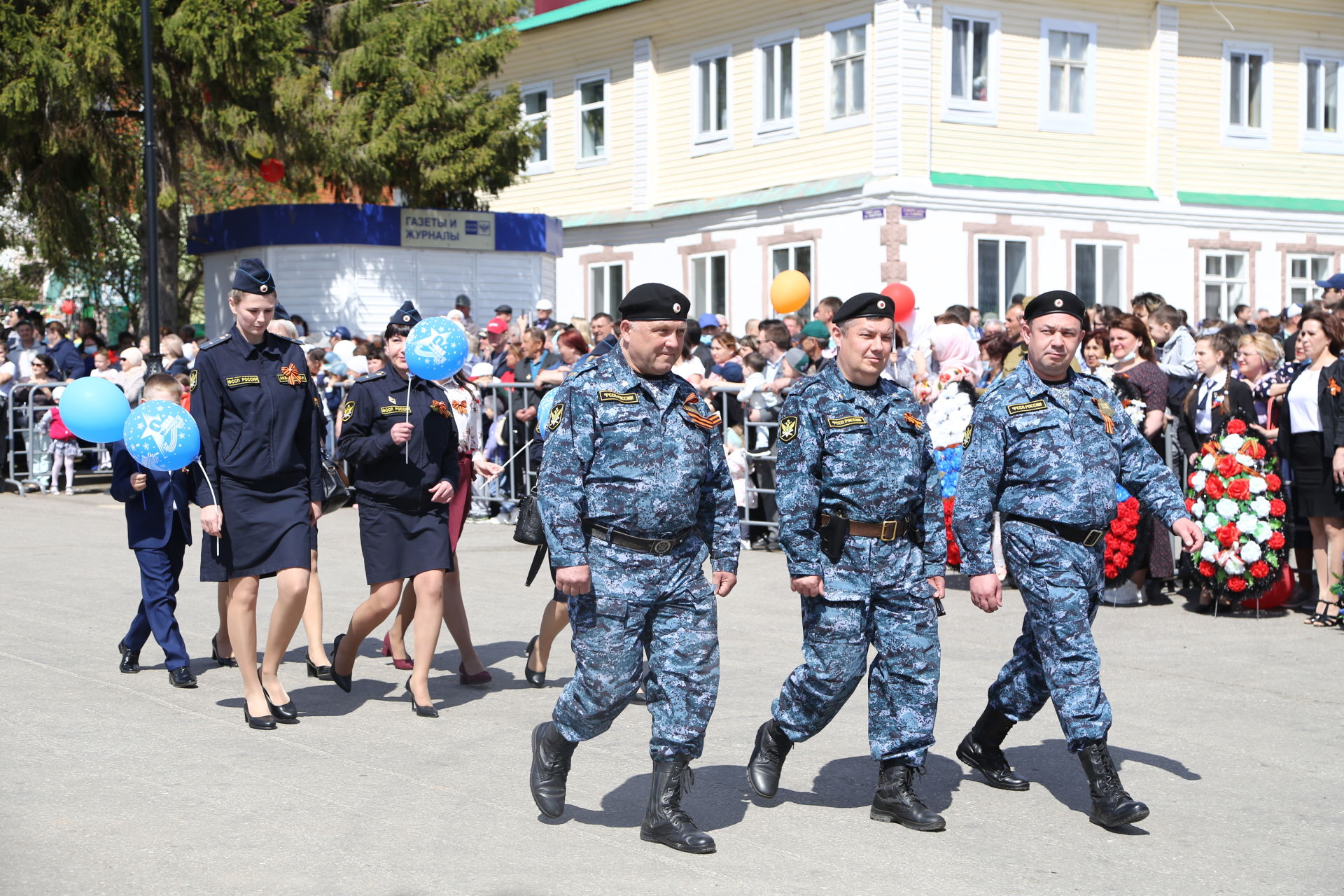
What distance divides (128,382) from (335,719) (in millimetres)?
12127

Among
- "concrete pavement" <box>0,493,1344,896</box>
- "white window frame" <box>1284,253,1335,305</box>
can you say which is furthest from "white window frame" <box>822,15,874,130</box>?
"concrete pavement" <box>0,493,1344,896</box>

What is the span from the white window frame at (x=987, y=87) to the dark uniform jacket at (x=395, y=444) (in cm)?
1859

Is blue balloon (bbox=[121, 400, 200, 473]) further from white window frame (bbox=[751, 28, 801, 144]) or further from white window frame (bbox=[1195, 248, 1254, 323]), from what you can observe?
white window frame (bbox=[1195, 248, 1254, 323])

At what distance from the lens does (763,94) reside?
27203 mm

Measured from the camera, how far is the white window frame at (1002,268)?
25.0 m

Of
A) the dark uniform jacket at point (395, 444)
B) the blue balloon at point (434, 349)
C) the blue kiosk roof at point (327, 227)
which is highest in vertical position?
the blue kiosk roof at point (327, 227)

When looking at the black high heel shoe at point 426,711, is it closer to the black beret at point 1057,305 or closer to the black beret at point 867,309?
the black beret at point 867,309

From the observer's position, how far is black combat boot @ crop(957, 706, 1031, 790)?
6.20 meters

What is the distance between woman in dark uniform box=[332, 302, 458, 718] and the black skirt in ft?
18.9

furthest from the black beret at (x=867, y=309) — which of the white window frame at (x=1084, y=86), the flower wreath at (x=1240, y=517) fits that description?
the white window frame at (x=1084, y=86)

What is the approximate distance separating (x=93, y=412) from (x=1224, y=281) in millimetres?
23084

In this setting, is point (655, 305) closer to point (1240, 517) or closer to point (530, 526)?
point (530, 526)

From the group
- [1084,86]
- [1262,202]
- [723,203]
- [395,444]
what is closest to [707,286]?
[723,203]

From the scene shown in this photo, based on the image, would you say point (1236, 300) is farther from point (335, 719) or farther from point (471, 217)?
point (335, 719)
